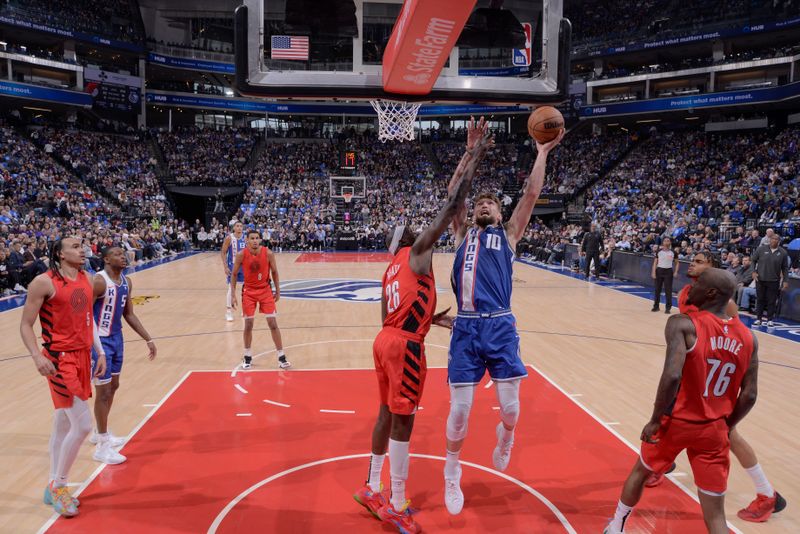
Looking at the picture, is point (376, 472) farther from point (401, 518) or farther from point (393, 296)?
point (393, 296)

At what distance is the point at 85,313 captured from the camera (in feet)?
13.1

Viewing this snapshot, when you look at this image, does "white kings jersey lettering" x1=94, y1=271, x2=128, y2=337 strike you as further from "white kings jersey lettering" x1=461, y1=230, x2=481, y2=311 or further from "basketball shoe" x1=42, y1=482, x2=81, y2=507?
"white kings jersey lettering" x1=461, y1=230, x2=481, y2=311

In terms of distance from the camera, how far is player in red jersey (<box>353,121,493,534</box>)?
3568mm

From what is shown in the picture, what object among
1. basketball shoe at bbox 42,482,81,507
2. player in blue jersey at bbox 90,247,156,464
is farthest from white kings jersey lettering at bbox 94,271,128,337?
basketball shoe at bbox 42,482,81,507

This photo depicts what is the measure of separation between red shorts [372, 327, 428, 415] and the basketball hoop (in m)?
5.91

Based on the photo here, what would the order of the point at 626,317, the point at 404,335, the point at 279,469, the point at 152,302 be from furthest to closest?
the point at 152,302 → the point at 626,317 → the point at 279,469 → the point at 404,335

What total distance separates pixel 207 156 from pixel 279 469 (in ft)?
115

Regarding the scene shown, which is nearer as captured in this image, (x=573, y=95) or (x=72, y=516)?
(x=72, y=516)

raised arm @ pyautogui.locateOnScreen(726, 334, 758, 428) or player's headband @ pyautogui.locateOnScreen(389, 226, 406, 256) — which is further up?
player's headband @ pyautogui.locateOnScreen(389, 226, 406, 256)

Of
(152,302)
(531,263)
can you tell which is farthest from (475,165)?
(531,263)

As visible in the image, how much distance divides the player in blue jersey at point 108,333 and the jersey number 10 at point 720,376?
422 cm

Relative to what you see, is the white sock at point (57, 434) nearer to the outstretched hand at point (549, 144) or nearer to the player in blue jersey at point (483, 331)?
the player in blue jersey at point (483, 331)

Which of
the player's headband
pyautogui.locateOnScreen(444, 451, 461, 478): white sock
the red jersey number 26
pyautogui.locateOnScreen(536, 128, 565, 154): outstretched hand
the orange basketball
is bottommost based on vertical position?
pyautogui.locateOnScreen(444, 451, 461, 478): white sock

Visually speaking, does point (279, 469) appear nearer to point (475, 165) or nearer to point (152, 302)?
point (475, 165)
